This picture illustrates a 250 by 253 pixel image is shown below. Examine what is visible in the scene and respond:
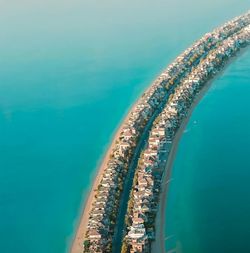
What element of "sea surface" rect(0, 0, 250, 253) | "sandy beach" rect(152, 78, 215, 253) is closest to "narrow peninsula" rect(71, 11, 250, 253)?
"sandy beach" rect(152, 78, 215, 253)

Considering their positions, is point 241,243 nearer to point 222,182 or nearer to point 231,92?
point 222,182

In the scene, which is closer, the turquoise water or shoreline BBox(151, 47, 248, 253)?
shoreline BBox(151, 47, 248, 253)

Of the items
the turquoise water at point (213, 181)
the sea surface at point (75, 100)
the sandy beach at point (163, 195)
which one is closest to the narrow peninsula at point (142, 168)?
the sandy beach at point (163, 195)

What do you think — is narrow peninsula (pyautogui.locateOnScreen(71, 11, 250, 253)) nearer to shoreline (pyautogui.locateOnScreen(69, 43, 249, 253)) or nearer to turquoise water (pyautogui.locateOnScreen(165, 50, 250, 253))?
shoreline (pyautogui.locateOnScreen(69, 43, 249, 253))

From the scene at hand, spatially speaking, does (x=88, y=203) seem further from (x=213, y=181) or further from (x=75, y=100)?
(x=75, y=100)

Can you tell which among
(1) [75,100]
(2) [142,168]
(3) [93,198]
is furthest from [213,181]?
(1) [75,100]

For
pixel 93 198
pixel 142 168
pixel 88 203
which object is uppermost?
pixel 142 168
